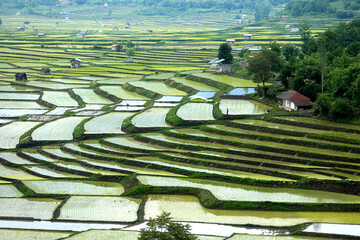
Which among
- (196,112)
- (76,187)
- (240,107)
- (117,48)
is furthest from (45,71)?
(76,187)

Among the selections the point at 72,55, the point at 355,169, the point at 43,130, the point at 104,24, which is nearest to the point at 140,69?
the point at 72,55

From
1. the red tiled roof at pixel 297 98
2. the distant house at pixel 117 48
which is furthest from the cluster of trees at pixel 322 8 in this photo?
the red tiled roof at pixel 297 98

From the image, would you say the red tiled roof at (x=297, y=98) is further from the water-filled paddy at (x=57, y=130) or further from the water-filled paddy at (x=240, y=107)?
the water-filled paddy at (x=57, y=130)

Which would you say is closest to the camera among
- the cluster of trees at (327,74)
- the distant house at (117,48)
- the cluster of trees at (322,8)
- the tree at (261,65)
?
the cluster of trees at (327,74)

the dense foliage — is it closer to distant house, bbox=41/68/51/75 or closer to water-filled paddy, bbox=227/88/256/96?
water-filled paddy, bbox=227/88/256/96

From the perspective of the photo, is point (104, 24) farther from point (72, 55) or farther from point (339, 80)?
point (339, 80)

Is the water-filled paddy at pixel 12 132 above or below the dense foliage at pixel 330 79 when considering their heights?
below
